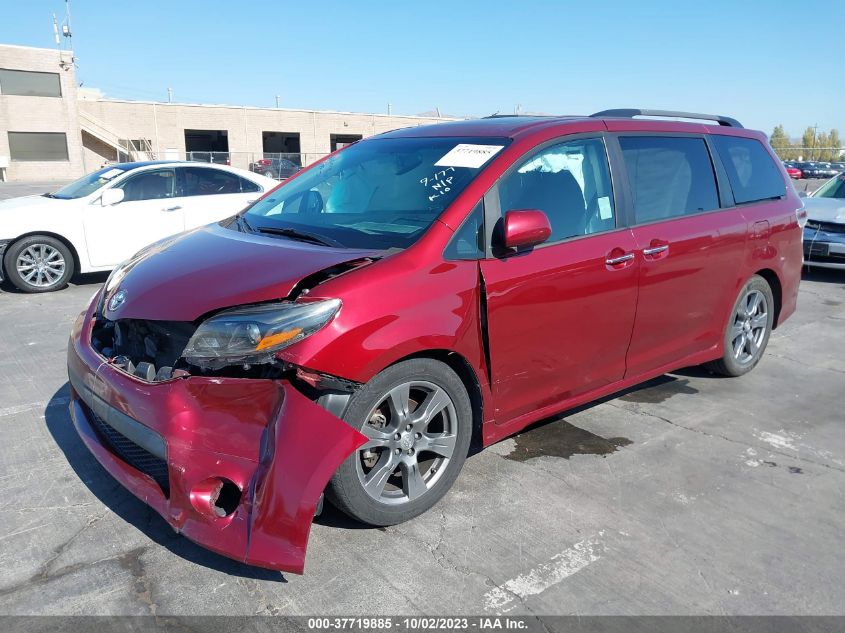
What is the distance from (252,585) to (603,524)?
5.29 feet

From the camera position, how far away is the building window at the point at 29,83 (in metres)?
40.9

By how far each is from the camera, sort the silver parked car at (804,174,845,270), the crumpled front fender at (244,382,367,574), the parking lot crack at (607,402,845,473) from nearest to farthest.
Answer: the crumpled front fender at (244,382,367,574), the parking lot crack at (607,402,845,473), the silver parked car at (804,174,845,270)

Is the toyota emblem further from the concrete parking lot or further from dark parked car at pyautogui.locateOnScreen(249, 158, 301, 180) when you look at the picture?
dark parked car at pyautogui.locateOnScreen(249, 158, 301, 180)

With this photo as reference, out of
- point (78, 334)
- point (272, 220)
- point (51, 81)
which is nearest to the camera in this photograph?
point (78, 334)

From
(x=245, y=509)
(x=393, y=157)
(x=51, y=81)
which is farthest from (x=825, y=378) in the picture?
(x=51, y=81)

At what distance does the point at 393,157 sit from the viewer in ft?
13.0

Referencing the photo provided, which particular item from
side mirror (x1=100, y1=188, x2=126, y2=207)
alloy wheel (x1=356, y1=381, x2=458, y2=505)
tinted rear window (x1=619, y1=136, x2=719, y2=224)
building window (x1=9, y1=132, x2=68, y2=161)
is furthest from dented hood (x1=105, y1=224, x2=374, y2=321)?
building window (x1=9, y1=132, x2=68, y2=161)

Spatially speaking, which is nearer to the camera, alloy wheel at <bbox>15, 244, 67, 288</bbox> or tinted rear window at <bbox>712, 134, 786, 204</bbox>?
tinted rear window at <bbox>712, 134, 786, 204</bbox>

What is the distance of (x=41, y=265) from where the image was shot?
26.5 ft

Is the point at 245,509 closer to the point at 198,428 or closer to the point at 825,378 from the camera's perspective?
the point at 198,428

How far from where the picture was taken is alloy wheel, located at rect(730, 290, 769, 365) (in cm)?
505

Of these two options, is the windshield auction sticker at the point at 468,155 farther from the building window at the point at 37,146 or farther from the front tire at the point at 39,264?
the building window at the point at 37,146

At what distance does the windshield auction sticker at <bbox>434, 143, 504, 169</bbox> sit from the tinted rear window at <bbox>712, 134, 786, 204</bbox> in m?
2.16

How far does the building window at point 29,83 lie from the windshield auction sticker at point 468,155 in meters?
46.9
